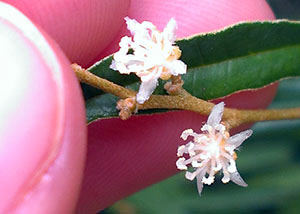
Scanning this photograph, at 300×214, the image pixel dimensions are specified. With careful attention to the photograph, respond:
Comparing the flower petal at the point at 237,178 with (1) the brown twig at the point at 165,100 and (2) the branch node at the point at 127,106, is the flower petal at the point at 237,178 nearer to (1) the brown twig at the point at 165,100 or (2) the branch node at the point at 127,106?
(1) the brown twig at the point at 165,100

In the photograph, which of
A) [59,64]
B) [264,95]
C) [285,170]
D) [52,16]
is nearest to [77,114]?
[59,64]

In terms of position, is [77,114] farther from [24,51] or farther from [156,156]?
[156,156]

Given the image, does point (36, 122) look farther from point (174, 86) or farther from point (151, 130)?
point (151, 130)

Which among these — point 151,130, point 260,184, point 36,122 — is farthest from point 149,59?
point 260,184

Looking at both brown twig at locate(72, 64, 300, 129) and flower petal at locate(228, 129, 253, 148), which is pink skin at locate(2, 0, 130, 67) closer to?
brown twig at locate(72, 64, 300, 129)

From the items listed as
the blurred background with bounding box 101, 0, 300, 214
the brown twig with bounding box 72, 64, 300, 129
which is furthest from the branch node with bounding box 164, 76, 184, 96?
the blurred background with bounding box 101, 0, 300, 214

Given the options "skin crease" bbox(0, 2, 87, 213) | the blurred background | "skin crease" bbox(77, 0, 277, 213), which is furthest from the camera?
the blurred background
